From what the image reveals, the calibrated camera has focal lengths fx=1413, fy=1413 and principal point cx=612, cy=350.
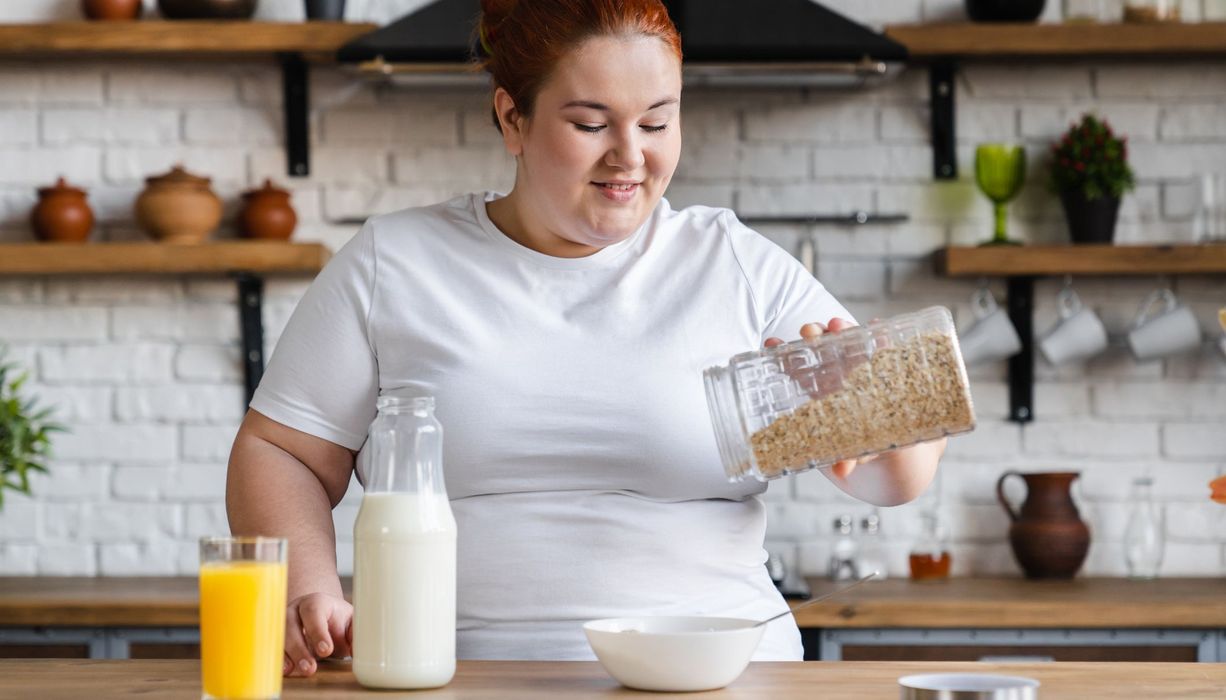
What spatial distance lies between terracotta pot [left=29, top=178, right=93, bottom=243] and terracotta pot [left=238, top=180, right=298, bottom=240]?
1.20 ft

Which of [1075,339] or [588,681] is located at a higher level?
[1075,339]

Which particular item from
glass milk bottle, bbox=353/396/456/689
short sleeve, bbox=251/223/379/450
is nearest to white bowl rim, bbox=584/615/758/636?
glass milk bottle, bbox=353/396/456/689

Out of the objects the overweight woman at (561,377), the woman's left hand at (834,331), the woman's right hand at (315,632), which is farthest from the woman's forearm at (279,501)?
the woman's left hand at (834,331)

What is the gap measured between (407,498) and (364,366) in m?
0.45

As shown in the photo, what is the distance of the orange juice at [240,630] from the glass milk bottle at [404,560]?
0.09 m

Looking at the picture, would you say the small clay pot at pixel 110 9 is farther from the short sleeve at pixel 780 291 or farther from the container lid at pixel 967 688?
the container lid at pixel 967 688

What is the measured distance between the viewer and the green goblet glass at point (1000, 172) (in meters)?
3.04

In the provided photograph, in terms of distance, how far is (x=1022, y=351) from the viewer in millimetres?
3189

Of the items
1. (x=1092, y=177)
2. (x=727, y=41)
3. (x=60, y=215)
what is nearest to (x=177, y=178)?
(x=60, y=215)

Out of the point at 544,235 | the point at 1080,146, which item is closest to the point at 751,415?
the point at 544,235

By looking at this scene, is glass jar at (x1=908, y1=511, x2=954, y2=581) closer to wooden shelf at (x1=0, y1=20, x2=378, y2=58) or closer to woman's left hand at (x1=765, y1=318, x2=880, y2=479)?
wooden shelf at (x1=0, y1=20, x2=378, y2=58)

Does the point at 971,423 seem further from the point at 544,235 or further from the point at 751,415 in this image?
the point at 544,235

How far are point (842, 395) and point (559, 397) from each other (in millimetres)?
379

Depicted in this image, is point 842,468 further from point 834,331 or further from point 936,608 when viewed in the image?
point 936,608
